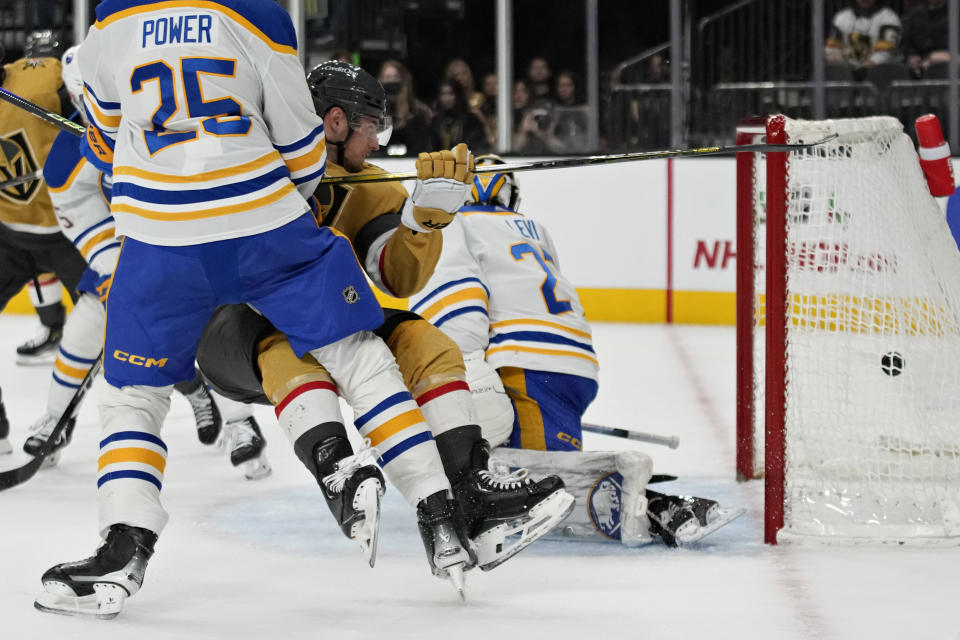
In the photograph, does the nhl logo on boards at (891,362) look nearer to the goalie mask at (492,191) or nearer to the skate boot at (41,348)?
the goalie mask at (492,191)

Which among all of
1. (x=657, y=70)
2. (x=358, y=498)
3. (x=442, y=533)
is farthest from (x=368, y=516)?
(x=657, y=70)

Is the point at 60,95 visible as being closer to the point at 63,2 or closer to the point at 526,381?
the point at 526,381

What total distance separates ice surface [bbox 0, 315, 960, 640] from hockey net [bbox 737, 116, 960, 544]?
0.54 feet

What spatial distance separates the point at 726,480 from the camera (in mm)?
3428

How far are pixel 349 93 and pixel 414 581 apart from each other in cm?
91

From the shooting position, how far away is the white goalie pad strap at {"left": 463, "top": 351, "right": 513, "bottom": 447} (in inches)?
111

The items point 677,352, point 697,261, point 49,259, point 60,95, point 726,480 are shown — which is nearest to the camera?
point 726,480

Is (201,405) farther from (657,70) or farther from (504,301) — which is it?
(657,70)

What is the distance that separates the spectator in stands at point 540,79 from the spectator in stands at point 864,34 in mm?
1333

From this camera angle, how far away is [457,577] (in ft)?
7.76

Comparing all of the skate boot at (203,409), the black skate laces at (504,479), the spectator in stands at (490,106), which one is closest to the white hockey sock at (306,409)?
the black skate laces at (504,479)

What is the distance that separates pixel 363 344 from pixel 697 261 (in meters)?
4.01

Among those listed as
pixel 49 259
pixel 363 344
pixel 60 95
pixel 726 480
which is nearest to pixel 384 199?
pixel 363 344

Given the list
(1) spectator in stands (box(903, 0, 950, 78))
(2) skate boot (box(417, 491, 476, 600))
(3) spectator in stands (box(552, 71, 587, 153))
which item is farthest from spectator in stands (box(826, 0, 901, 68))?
(2) skate boot (box(417, 491, 476, 600))
